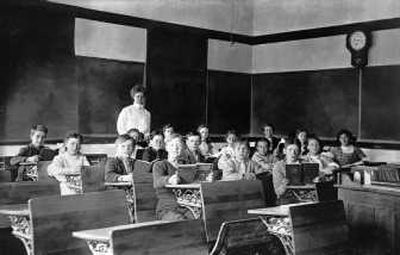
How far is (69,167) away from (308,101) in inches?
197

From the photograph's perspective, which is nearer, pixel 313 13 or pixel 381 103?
pixel 381 103

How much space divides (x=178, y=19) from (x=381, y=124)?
11.0 feet

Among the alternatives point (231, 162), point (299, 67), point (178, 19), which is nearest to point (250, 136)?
point (299, 67)

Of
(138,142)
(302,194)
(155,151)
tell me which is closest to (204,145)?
(138,142)

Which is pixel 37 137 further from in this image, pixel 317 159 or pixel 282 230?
pixel 282 230

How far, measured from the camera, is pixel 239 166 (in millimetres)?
4949

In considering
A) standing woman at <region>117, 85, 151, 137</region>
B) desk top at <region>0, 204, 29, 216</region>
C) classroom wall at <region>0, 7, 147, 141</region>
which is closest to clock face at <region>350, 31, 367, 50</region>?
classroom wall at <region>0, 7, 147, 141</region>

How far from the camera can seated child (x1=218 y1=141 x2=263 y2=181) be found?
192 inches

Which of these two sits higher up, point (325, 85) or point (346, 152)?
point (325, 85)

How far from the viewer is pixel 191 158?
20.1 ft

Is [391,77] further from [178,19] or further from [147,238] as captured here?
[147,238]

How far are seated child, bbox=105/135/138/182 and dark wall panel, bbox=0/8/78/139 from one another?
2.24m

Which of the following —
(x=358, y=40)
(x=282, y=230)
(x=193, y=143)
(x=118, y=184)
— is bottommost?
(x=282, y=230)

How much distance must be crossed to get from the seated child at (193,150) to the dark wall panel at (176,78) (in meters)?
1.79
